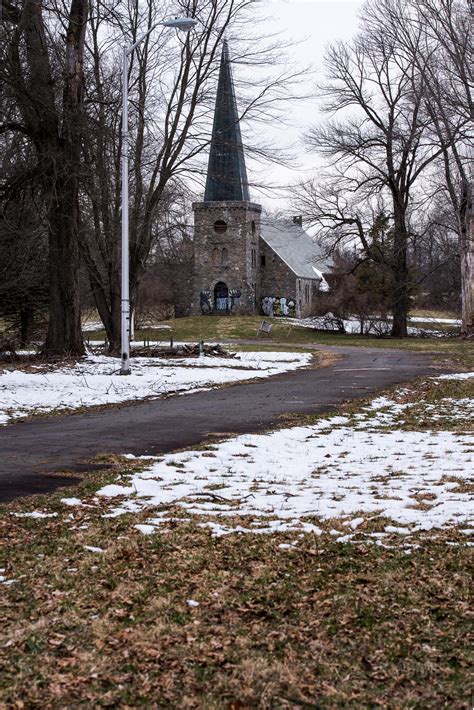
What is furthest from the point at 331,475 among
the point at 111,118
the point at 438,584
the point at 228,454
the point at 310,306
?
the point at 310,306

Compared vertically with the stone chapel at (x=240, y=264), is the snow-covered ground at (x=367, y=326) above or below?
below

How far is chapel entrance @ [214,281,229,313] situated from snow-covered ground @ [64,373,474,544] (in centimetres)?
5857

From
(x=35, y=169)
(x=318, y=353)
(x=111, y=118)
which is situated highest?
(x=111, y=118)

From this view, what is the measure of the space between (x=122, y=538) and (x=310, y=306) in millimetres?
68134

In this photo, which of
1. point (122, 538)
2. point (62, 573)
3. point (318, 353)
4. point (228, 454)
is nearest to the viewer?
point (62, 573)

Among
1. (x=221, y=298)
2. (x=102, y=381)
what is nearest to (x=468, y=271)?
(x=221, y=298)

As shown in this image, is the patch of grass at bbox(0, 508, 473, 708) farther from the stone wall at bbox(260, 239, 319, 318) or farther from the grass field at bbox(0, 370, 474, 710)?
the stone wall at bbox(260, 239, 319, 318)

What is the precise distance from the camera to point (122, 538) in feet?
20.2

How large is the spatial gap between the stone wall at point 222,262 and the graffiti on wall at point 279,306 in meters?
1.83

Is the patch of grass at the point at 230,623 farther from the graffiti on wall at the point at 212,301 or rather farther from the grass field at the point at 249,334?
the graffiti on wall at the point at 212,301

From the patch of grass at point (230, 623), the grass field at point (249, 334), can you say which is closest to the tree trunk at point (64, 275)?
the patch of grass at point (230, 623)

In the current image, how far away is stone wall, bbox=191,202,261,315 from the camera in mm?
67812

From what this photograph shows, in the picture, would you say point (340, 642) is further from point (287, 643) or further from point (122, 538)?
point (122, 538)

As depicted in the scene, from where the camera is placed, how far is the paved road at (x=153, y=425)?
8.99 m
